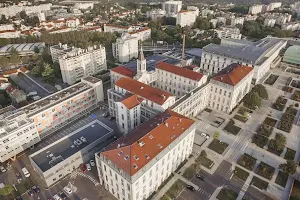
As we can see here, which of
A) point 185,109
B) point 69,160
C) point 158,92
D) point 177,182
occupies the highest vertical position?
point 158,92

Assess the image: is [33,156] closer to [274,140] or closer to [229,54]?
[274,140]

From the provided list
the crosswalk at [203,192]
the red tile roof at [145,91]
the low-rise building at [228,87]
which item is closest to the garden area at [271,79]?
the low-rise building at [228,87]

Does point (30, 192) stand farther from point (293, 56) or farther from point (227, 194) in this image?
point (293, 56)

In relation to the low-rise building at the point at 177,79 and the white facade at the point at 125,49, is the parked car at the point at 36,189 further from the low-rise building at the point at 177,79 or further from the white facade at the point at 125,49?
the white facade at the point at 125,49

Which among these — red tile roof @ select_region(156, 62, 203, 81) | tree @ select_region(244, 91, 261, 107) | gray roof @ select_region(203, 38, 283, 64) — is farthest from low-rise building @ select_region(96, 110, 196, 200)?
gray roof @ select_region(203, 38, 283, 64)

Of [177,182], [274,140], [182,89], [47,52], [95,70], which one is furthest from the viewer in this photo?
[47,52]

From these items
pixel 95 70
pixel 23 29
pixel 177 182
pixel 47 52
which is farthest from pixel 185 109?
pixel 23 29

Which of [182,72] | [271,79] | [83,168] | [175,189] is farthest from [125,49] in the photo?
[175,189]
